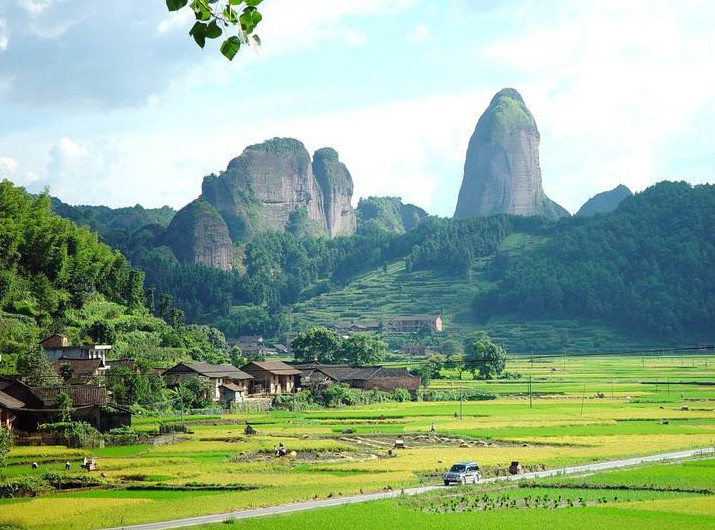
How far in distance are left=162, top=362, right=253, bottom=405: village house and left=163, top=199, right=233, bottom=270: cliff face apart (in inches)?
4367

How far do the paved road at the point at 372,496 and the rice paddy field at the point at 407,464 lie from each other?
0.83 m

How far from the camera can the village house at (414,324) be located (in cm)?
13975

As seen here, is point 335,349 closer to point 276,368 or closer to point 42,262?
point 276,368

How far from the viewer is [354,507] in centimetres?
2798

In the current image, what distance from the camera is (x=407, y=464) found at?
127ft

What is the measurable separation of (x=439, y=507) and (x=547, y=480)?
649cm

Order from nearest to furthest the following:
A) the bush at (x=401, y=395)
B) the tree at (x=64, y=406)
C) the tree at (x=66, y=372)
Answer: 1. the tree at (x=64, y=406)
2. the tree at (x=66, y=372)
3. the bush at (x=401, y=395)

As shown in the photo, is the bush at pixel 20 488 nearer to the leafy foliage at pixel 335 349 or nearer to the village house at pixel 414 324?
the leafy foliage at pixel 335 349

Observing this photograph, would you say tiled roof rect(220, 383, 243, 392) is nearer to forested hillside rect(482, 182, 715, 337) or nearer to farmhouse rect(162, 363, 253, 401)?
farmhouse rect(162, 363, 253, 401)

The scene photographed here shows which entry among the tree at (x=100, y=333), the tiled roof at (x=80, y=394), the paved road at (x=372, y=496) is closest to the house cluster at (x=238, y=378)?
the tree at (x=100, y=333)

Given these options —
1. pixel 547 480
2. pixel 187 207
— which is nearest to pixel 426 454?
pixel 547 480

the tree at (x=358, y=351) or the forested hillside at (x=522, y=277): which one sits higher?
the forested hillside at (x=522, y=277)

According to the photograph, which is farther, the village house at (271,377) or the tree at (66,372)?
the village house at (271,377)

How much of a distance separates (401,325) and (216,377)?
73.3 meters
